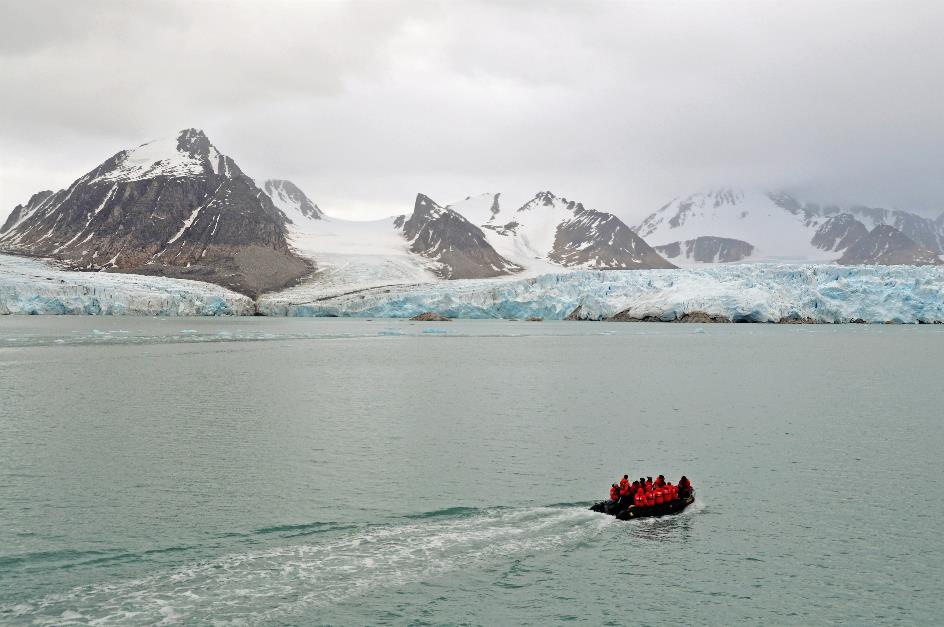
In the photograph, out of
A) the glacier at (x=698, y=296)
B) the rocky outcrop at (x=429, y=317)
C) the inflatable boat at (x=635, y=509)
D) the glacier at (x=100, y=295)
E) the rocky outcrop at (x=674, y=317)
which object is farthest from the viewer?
the rocky outcrop at (x=429, y=317)

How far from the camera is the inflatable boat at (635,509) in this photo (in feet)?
70.4

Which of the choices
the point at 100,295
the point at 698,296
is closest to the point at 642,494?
the point at 698,296

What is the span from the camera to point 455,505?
2198 centimetres

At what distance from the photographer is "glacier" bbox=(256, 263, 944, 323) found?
139625mm

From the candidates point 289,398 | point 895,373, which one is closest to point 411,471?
point 289,398

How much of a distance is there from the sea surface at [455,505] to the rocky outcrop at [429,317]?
116 m

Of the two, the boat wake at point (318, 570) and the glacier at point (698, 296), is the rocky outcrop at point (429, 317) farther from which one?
the boat wake at point (318, 570)

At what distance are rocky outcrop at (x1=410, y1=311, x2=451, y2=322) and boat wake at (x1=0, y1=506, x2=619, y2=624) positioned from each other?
145302 millimetres

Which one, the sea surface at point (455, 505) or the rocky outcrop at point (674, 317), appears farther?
the rocky outcrop at point (674, 317)

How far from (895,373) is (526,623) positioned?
192 ft

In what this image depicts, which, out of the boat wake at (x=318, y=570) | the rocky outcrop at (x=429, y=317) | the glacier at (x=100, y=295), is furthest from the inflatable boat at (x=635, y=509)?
the rocky outcrop at (x=429, y=317)

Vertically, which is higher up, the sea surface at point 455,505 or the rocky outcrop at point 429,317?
the rocky outcrop at point 429,317

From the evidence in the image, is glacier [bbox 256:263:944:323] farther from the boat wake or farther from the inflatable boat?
the boat wake

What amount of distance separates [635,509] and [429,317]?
147600 mm
